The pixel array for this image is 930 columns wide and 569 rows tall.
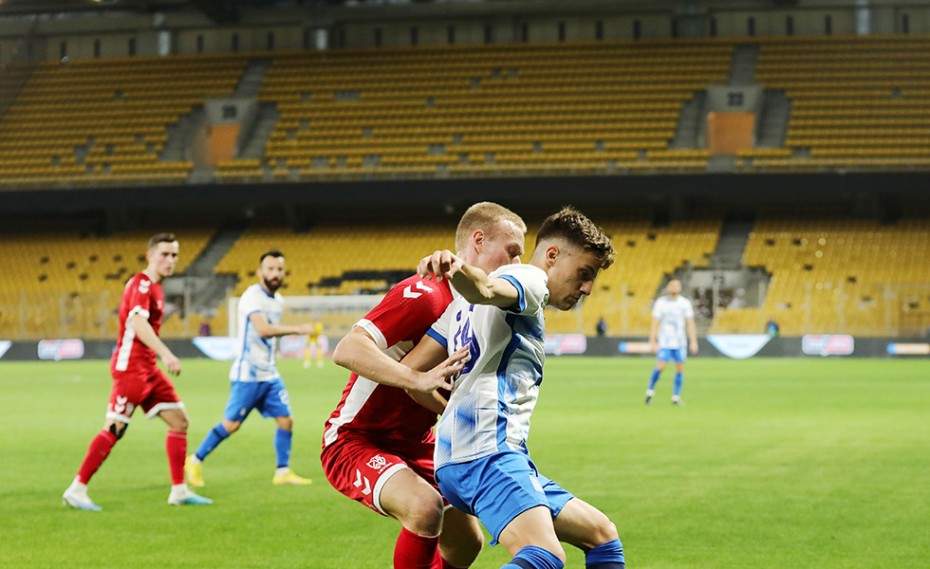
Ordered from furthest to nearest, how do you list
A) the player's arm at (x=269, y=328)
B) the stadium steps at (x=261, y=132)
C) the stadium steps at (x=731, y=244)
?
1. the stadium steps at (x=261, y=132)
2. the stadium steps at (x=731, y=244)
3. the player's arm at (x=269, y=328)

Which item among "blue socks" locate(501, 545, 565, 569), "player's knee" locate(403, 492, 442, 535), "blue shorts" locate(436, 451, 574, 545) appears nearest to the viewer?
"blue socks" locate(501, 545, 565, 569)

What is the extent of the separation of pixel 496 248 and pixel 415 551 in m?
1.36

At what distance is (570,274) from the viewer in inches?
201

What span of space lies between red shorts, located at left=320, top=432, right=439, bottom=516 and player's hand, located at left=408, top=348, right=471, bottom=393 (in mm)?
767

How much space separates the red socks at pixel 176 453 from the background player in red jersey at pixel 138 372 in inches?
0.6

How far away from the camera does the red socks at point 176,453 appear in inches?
437

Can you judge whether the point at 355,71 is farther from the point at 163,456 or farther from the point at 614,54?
the point at 163,456

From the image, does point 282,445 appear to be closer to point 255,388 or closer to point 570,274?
point 255,388

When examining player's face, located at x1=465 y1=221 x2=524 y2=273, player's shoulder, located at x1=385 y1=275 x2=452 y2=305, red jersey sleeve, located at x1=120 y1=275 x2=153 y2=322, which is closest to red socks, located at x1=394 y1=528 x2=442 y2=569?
player's shoulder, located at x1=385 y1=275 x2=452 y2=305

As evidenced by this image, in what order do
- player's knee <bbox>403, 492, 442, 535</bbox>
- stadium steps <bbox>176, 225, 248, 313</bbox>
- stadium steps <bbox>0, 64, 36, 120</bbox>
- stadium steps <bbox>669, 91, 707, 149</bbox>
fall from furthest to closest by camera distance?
stadium steps <bbox>0, 64, 36, 120</bbox>, stadium steps <bbox>669, 91, 707, 149</bbox>, stadium steps <bbox>176, 225, 248, 313</bbox>, player's knee <bbox>403, 492, 442, 535</bbox>

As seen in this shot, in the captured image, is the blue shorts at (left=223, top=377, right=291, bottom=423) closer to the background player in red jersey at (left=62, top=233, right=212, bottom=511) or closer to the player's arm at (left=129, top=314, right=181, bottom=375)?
the background player in red jersey at (left=62, top=233, right=212, bottom=511)

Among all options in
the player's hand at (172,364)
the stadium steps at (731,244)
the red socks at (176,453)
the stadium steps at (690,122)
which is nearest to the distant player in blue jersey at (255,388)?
the red socks at (176,453)

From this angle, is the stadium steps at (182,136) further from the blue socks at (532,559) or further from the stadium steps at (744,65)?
the blue socks at (532,559)

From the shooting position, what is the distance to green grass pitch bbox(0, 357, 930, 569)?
8781 millimetres
